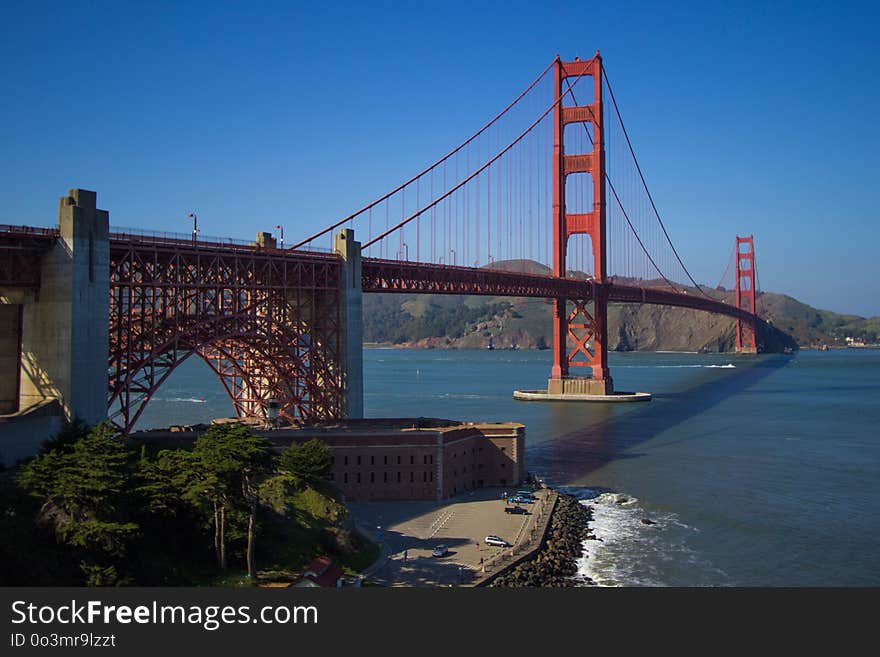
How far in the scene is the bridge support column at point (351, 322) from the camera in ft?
134

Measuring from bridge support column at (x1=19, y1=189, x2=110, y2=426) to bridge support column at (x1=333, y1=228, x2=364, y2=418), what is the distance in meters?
14.1

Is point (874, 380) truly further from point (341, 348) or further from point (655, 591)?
point (655, 591)

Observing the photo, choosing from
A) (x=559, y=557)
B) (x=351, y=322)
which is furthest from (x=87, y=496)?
(x=351, y=322)

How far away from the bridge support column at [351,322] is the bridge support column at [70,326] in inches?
555

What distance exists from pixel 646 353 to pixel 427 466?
564 ft

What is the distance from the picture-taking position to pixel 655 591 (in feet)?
47.2

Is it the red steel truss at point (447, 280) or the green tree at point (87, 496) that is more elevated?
the red steel truss at point (447, 280)

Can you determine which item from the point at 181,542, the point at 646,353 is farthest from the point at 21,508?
the point at 646,353

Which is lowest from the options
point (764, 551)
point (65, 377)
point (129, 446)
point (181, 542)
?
point (764, 551)

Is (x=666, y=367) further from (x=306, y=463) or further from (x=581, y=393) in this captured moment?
(x=306, y=463)

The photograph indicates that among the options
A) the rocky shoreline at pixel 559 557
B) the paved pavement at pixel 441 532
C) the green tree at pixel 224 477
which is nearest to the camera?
the green tree at pixel 224 477

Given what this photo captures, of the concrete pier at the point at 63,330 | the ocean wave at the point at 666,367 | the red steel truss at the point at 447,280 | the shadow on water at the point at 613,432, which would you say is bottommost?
the shadow on water at the point at 613,432

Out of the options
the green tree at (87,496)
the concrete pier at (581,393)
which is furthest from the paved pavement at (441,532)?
the concrete pier at (581,393)

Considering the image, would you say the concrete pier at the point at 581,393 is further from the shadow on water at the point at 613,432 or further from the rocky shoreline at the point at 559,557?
the rocky shoreline at the point at 559,557
